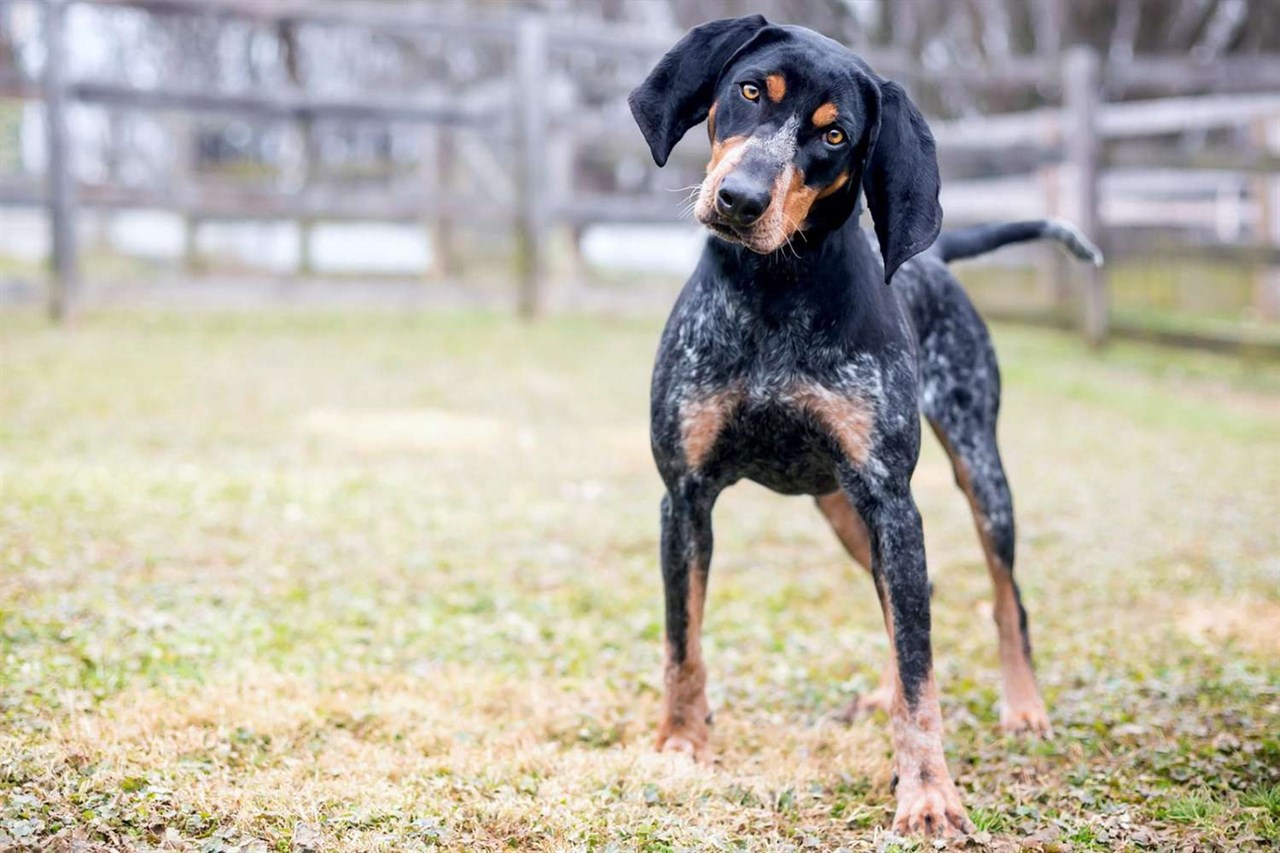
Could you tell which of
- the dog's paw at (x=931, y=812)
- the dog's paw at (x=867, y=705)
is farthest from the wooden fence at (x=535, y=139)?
the dog's paw at (x=931, y=812)

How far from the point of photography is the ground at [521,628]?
9.77ft

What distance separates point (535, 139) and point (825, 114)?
26.6 feet

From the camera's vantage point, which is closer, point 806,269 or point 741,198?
point 741,198

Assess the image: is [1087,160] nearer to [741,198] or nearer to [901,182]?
[901,182]

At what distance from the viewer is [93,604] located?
13.9ft

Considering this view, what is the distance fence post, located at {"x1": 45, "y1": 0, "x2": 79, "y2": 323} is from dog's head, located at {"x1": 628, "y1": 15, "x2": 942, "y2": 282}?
7.37 m

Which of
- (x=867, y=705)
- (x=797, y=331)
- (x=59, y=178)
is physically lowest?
(x=867, y=705)

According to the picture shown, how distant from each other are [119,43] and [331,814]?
2044 cm

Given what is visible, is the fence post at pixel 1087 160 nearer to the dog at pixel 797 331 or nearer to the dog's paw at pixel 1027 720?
the dog's paw at pixel 1027 720

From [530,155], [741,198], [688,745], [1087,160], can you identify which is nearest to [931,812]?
[688,745]

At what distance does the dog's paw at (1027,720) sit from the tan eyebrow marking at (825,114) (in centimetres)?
179

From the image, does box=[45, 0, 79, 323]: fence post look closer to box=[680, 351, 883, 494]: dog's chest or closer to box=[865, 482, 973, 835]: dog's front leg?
box=[680, 351, 883, 494]: dog's chest

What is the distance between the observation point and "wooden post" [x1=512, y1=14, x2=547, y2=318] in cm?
1082

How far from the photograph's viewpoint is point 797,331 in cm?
312
